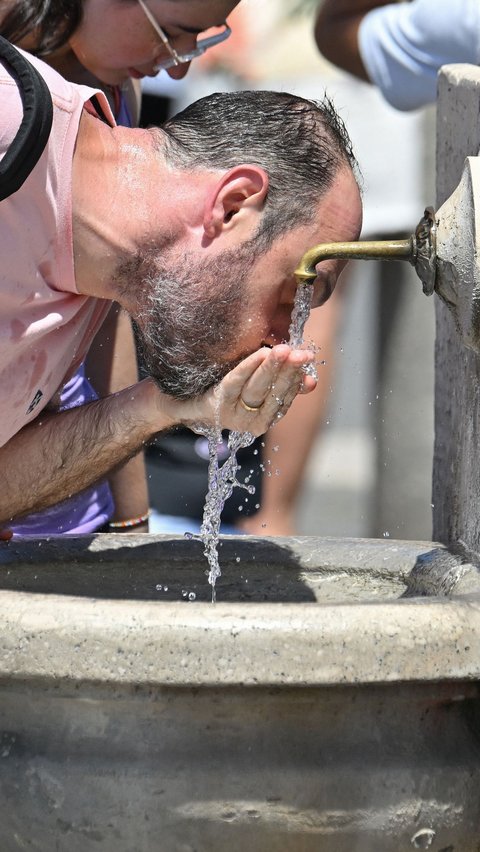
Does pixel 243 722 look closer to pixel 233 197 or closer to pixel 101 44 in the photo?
pixel 233 197

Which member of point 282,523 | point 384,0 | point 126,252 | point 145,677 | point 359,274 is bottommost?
point 282,523

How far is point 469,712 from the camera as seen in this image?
1.69 metres

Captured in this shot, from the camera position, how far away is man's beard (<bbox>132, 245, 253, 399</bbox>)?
82.6 inches

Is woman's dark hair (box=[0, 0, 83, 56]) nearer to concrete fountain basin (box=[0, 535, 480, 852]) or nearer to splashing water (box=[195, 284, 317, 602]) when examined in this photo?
splashing water (box=[195, 284, 317, 602])

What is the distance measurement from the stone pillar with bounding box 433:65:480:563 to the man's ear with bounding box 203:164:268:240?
0.36 m

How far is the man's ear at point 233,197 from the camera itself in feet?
6.79

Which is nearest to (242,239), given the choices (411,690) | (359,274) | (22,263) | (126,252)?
(126,252)

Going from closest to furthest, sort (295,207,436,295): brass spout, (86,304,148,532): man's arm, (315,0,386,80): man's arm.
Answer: (295,207,436,295): brass spout < (86,304,148,532): man's arm < (315,0,386,80): man's arm

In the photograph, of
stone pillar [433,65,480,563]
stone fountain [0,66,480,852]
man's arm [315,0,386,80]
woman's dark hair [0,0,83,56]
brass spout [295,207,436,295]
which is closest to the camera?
stone fountain [0,66,480,852]

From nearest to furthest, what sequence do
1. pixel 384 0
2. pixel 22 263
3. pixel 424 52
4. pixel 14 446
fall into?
pixel 22 263 < pixel 14 446 < pixel 424 52 < pixel 384 0

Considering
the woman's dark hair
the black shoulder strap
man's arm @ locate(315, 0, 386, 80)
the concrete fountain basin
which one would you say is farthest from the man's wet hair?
man's arm @ locate(315, 0, 386, 80)

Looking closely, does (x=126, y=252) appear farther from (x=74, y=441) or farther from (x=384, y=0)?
(x=384, y=0)

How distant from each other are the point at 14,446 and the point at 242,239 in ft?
1.79

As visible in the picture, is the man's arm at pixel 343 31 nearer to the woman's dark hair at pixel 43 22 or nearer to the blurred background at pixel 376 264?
the blurred background at pixel 376 264
